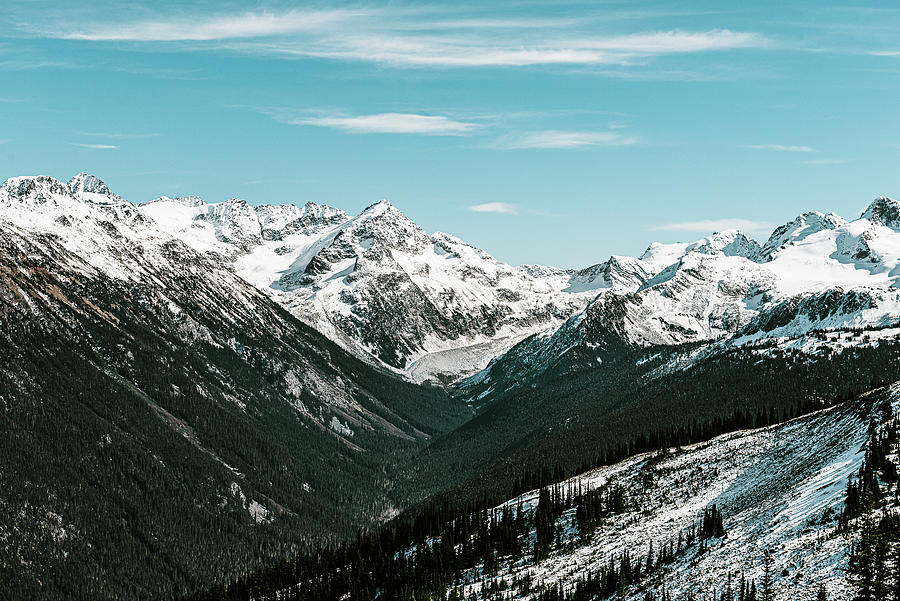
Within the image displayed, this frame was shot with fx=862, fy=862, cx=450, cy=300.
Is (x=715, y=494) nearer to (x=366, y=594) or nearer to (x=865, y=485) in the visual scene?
(x=865, y=485)

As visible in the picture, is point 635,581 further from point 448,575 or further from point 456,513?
point 456,513

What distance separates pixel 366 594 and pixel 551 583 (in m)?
49.6

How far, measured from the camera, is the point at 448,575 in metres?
148

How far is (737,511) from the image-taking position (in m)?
127

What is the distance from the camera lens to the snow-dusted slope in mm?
95562

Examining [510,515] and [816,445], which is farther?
[510,515]

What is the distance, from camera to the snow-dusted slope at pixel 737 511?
9556 centimetres

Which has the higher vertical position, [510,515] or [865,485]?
[865,485]

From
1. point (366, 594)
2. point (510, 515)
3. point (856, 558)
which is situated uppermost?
point (856, 558)

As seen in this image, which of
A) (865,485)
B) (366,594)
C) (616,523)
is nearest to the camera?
(865,485)

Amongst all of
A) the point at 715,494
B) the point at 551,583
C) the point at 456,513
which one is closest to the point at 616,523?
the point at 715,494

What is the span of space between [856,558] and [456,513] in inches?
4549

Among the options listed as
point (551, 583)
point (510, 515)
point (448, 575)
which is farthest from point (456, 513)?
point (551, 583)

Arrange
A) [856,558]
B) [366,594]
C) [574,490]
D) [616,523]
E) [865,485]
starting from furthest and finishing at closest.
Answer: [574,490]
[366,594]
[616,523]
[865,485]
[856,558]
